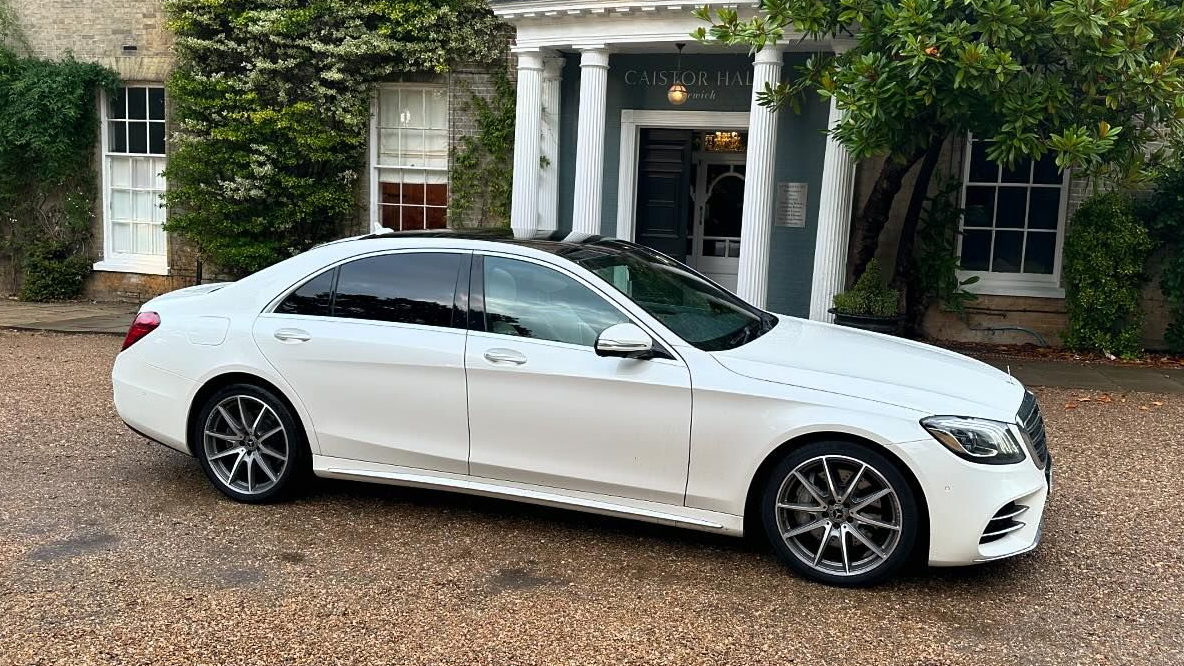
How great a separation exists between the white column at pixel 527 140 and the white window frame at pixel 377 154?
1.92m

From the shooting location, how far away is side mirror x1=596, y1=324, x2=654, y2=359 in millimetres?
4680

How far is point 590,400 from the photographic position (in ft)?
15.9

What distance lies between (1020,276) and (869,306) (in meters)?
2.94

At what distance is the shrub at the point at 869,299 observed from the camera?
10391 mm

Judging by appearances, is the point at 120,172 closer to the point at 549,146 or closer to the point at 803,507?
the point at 549,146

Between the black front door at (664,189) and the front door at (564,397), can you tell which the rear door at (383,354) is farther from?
the black front door at (664,189)

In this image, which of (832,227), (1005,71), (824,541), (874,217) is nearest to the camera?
(824,541)

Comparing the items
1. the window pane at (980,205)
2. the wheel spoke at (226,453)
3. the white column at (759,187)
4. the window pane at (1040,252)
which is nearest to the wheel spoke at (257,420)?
the wheel spoke at (226,453)

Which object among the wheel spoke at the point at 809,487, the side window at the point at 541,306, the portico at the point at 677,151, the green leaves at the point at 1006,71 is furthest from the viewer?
the portico at the point at 677,151

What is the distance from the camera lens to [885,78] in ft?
Answer: 27.5

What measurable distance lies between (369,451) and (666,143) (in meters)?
8.75

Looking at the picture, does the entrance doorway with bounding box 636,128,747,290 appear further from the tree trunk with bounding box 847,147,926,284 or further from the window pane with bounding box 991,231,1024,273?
the window pane with bounding box 991,231,1024,273

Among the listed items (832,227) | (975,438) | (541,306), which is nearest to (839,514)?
(975,438)

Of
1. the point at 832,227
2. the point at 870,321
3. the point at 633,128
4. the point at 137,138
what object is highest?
the point at 633,128
